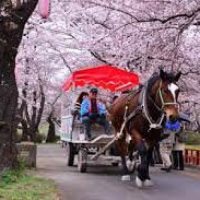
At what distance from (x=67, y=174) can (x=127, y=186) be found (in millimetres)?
3136

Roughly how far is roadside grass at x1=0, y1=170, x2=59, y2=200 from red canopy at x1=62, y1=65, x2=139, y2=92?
205 inches

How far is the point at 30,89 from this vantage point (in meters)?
46.1

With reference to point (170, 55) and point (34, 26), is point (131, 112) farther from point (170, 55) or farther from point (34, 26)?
point (34, 26)

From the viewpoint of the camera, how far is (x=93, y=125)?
17.4m

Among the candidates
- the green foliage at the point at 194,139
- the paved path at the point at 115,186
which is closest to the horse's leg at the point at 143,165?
the paved path at the point at 115,186

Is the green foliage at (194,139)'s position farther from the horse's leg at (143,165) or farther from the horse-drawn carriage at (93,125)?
the horse's leg at (143,165)

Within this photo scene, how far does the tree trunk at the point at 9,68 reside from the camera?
42.9 feet

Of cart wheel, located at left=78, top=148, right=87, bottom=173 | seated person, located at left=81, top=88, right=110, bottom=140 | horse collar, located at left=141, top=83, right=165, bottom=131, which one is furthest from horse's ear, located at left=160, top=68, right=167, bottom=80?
cart wheel, located at left=78, top=148, right=87, bottom=173

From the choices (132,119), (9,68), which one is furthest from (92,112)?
(9,68)

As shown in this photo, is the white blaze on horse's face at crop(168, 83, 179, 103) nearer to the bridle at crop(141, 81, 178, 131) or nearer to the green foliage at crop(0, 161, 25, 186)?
the bridle at crop(141, 81, 178, 131)

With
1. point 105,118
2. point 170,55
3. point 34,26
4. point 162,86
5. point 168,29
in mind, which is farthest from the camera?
point 34,26

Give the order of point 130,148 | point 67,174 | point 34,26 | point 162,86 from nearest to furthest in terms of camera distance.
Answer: point 162,86 < point 130,148 < point 67,174 < point 34,26

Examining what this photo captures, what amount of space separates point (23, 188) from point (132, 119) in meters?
3.41

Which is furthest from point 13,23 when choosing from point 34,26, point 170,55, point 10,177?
point 34,26
